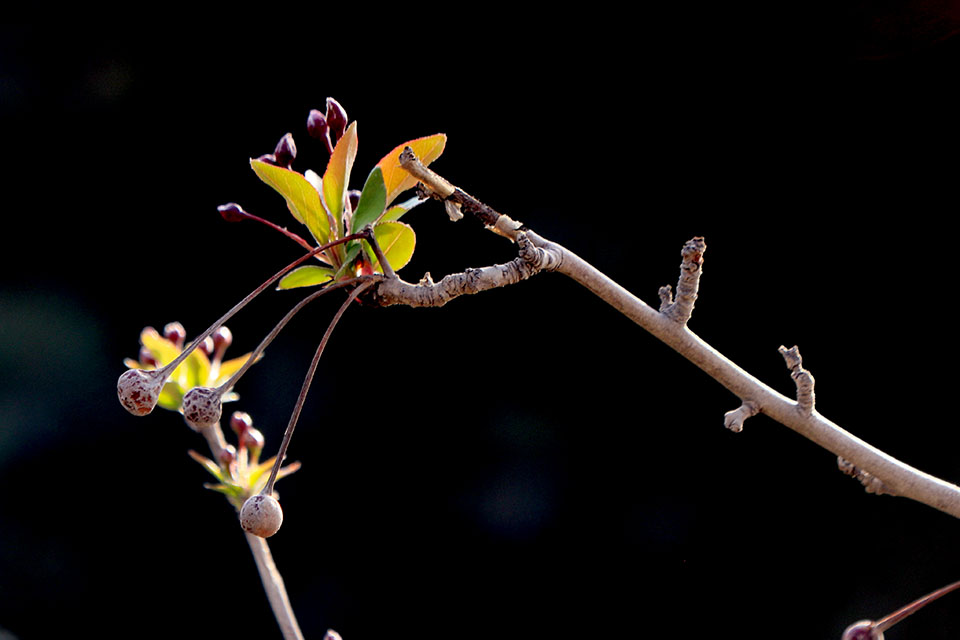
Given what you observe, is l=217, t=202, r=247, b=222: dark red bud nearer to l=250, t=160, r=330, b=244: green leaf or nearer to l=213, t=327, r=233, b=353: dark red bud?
l=250, t=160, r=330, b=244: green leaf

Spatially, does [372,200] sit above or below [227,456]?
above

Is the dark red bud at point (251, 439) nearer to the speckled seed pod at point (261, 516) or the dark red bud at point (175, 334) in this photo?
the dark red bud at point (175, 334)

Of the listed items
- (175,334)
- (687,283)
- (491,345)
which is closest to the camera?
(687,283)

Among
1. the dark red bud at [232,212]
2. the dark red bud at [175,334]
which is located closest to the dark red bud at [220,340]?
the dark red bud at [175,334]

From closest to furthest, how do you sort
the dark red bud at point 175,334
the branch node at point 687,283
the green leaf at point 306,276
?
the branch node at point 687,283, the green leaf at point 306,276, the dark red bud at point 175,334

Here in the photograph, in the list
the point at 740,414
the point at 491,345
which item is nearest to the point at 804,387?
the point at 740,414

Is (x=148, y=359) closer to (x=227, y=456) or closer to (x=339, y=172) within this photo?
(x=227, y=456)
